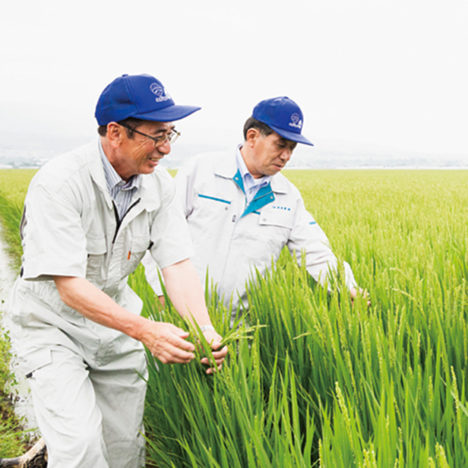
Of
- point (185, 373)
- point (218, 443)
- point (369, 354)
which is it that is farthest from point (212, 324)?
point (369, 354)

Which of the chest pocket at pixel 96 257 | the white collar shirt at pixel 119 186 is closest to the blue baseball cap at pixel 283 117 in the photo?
the white collar shirt at pixel 119 186

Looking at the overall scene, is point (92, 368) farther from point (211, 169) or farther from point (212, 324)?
point (211, 169)

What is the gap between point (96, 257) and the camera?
1.80 meters

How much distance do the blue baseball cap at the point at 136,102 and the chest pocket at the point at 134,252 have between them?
45cm

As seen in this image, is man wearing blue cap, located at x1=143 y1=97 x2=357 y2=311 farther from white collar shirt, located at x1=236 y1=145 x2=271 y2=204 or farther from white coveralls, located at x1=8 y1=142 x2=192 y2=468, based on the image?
white coveralls, located at x1=8 y1=142 x2=192 y2=468

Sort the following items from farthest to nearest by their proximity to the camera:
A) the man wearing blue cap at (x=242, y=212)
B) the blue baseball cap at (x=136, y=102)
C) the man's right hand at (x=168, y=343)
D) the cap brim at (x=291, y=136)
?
the man wearing blue cap at (x=242, y=212) < the cap brim at (x=291, y=136) < the blue baseball cap at (x=136, y=102) < the man's right hand at (x=168, y=343)

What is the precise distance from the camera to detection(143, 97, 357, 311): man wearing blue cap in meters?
2.63

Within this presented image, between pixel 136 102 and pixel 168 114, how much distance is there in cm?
11

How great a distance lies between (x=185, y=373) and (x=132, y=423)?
1.68ft

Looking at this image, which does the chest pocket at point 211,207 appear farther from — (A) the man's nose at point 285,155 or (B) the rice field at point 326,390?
(B) the rice field at point 326,390

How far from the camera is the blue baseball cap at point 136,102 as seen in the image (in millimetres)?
1660

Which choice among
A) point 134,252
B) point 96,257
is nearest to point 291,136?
point 134,252

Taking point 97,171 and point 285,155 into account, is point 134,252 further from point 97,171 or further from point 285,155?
point 285,155

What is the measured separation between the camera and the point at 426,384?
1338 millimetres
